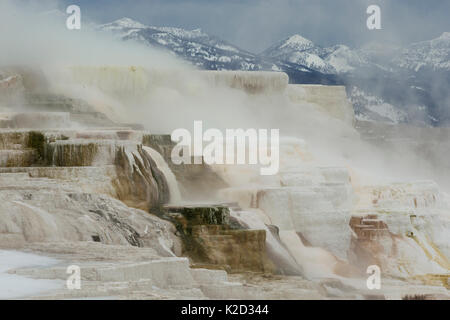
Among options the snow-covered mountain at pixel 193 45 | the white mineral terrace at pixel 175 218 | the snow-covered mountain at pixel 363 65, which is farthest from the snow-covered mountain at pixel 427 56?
the white mineral terrace at pixel 175 218

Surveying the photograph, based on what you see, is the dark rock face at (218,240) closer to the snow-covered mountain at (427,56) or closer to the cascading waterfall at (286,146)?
the cascading waterfall at (286,146)

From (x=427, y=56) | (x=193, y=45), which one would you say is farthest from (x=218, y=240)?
(x=427, y=56)

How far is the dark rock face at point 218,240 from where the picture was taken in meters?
17.4

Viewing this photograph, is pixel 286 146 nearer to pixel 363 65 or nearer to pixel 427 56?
pixel 363 65

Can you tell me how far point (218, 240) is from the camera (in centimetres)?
1766

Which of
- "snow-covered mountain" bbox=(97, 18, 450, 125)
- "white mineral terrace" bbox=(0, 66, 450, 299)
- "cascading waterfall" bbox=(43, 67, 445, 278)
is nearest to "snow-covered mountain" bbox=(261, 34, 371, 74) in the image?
"snow-covered mountain" bbox=(97, 18, 450, 125)

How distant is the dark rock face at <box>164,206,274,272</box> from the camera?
687 inches

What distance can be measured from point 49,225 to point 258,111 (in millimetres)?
18178

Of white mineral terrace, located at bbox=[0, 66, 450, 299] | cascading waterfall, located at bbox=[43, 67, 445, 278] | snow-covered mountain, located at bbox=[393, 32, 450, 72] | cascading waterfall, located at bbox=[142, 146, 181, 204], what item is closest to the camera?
white mineral terrace, located at bbox=[0, 66, 450, 299]

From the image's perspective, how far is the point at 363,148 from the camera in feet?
109

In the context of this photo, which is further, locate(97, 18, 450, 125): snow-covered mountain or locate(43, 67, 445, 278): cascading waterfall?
locate(97, 18, 450, 125): snow-covered mountain

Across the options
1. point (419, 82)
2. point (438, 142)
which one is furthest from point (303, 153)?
point (419, 82)

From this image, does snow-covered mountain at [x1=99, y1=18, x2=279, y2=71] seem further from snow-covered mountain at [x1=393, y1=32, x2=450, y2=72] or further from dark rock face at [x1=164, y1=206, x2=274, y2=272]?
dark rock face at [x1=164, y1=206, x2=274, y2=272]
